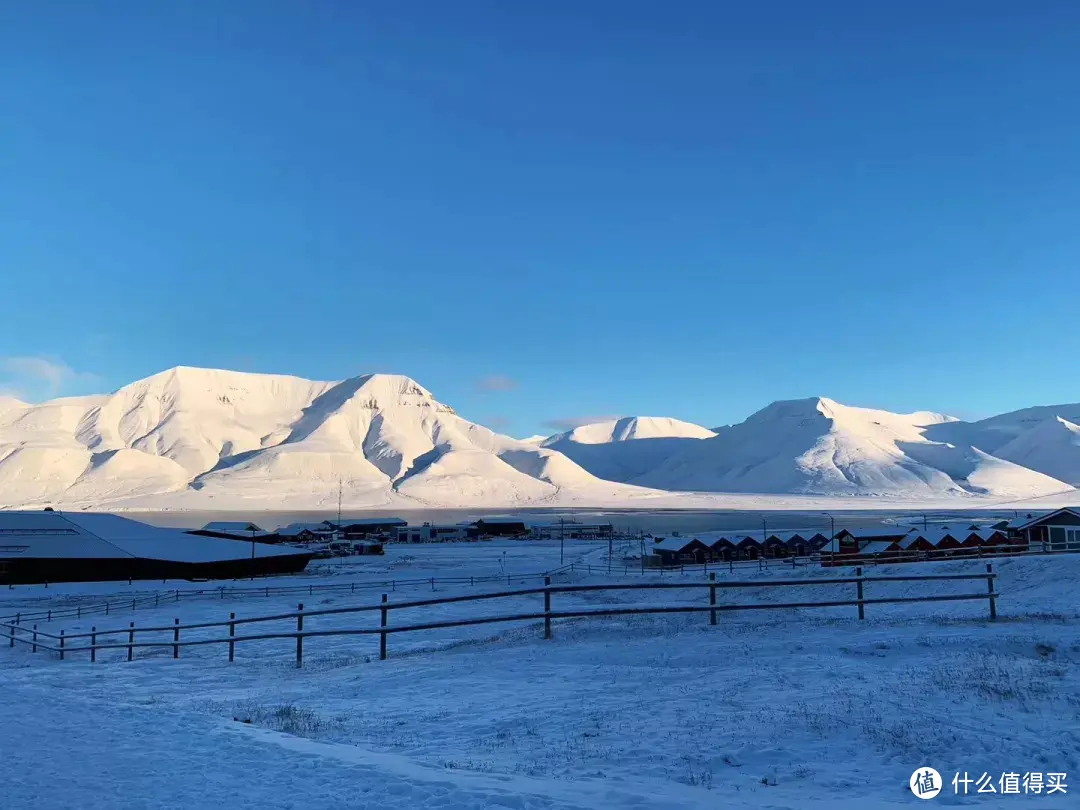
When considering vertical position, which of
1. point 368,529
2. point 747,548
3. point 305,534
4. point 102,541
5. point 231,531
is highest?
point 102,541

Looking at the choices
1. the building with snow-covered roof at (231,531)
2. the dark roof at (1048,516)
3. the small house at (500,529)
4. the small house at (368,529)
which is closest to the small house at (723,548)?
the dark roof at (1048,516)

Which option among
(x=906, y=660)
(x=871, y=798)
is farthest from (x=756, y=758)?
(x=906, y=660)

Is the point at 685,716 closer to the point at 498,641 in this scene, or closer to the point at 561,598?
the point at 498,641

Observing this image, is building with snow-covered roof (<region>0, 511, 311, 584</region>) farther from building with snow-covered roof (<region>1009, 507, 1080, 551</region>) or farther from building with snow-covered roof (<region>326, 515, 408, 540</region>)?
building with snow-covered roof (<region>1009, 507, 1080, 551</region>)

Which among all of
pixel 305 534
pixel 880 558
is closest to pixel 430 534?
pixel 305 534

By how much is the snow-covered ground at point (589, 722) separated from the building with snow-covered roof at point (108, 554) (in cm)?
5101

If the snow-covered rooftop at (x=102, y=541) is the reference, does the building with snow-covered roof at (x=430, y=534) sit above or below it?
below

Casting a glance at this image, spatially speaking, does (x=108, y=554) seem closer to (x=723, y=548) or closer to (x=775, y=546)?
(x=723, y=548)

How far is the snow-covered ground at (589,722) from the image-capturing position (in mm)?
6801

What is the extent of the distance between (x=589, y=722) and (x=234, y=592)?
4739 cm

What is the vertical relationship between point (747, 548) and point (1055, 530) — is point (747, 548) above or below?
below

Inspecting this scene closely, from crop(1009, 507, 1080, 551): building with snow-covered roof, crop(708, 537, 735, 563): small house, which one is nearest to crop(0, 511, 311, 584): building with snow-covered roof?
crop(708, 537, 735, 563): small house

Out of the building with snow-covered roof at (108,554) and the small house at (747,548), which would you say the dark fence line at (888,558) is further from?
the building with snow-covered roof at (108,554)

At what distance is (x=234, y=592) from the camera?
2007 inches
